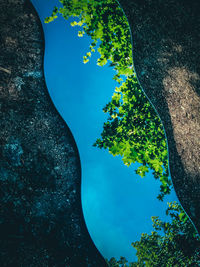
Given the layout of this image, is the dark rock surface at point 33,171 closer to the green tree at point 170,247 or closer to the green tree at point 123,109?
the green tree at point 123,109

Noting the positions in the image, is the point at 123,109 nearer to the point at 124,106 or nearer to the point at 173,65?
the point at 124,106

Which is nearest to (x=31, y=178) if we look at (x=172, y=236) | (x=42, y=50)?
(x=42, y=50)

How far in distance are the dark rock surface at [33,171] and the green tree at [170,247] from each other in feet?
12.1

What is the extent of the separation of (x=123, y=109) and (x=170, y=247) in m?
6.12

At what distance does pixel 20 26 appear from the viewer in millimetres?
2844

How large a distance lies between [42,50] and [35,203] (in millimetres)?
2554

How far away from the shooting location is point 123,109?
173 inches

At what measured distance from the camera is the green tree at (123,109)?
426 cm

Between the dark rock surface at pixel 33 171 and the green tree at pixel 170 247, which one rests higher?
the dark rock surface at pixel 33 171

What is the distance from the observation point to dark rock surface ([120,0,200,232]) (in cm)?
273

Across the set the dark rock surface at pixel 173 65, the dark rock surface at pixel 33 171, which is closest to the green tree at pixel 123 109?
the dark rock surface at pixel 173 65

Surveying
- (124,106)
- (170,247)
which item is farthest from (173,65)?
(170,247)

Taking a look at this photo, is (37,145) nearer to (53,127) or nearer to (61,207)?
(53,127)

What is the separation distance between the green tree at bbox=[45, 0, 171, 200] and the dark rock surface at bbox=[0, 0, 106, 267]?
214 cm
